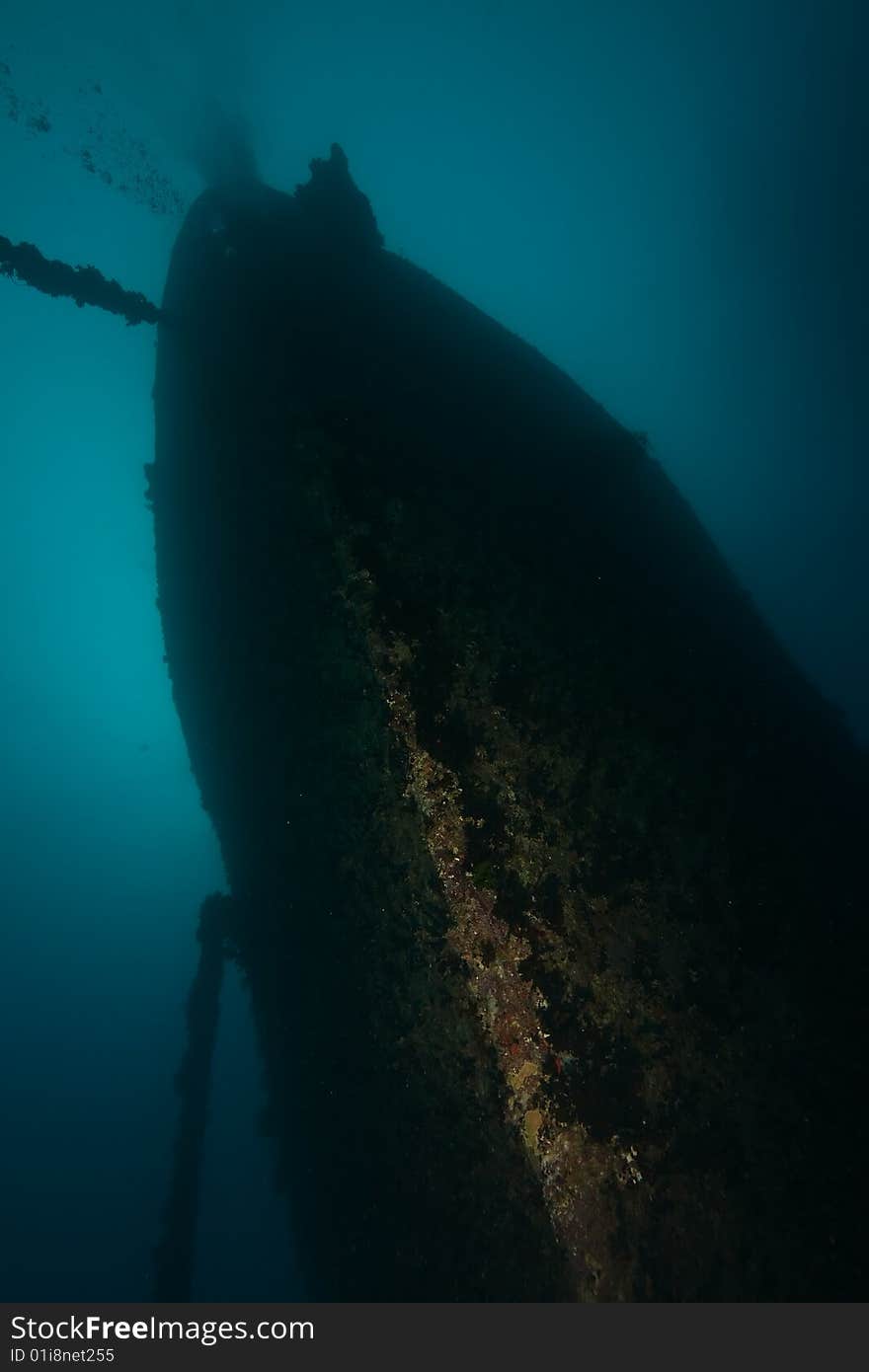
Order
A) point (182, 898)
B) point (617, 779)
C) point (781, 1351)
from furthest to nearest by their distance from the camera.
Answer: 1. point (182, 898)
2. point (617, 779)
3. point (781, 1351)

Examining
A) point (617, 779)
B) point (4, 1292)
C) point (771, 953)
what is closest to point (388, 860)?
point (617, 779)

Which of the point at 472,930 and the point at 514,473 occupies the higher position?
the point at 514,473

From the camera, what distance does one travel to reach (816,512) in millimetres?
60406

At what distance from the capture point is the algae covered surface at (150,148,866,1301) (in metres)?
1.81

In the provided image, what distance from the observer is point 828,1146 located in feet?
5.94

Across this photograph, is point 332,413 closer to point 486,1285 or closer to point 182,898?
point 486,1285

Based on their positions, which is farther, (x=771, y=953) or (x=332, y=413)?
(x=332, y=413)

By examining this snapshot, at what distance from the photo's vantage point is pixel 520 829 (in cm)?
210

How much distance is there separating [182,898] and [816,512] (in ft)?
249

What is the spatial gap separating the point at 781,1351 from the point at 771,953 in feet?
3.43

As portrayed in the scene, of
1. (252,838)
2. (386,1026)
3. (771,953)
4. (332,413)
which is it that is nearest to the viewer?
(771,953)

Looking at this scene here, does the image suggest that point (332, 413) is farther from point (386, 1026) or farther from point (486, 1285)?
point (486, 1285)

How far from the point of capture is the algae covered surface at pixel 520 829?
1.81 m

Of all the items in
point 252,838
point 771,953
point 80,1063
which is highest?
point 80,1063
